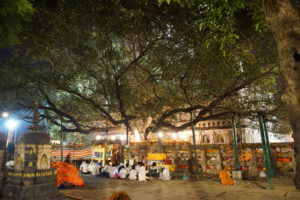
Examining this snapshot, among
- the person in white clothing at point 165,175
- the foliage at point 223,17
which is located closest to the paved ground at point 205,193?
the person in white clothing at point 165,175

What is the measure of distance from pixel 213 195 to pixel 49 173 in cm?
676

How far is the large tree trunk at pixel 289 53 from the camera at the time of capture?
10.9 feet

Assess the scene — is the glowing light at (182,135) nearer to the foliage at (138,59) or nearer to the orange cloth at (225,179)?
the foliage at (138,59)

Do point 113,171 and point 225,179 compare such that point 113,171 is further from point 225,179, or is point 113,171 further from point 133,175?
point 225,179

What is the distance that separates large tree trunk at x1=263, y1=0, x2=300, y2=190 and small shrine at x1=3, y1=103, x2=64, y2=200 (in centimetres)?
800

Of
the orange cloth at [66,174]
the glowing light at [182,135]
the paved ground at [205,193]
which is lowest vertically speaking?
the paved ground at [205,193]

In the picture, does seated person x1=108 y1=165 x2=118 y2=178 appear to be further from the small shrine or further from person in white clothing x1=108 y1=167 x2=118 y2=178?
the small shrine

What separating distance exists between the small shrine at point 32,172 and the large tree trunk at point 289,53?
315 inches

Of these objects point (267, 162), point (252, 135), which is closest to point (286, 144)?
point (267, 162)

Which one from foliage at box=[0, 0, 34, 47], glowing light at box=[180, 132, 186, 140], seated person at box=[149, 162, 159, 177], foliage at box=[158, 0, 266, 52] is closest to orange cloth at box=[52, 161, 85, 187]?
seated person at box=[149, 162, 159, 177]

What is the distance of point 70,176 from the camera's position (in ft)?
34.3

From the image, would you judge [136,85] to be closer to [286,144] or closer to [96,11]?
[96,11]

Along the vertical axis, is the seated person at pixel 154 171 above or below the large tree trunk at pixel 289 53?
below

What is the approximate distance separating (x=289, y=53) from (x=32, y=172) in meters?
8.65
